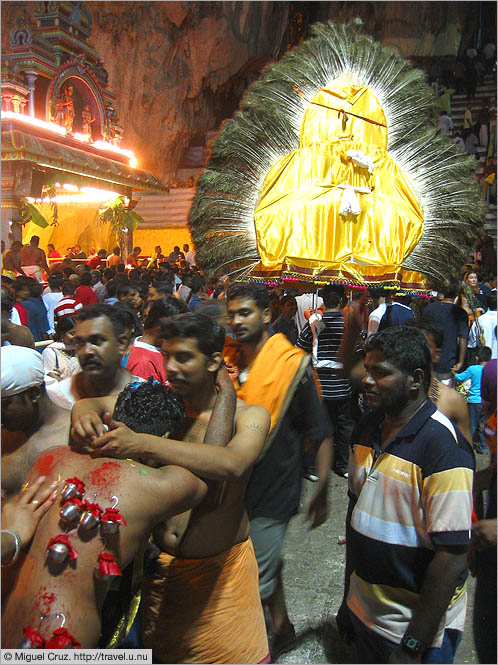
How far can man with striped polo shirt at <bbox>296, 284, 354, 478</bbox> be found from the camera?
493 centimetres

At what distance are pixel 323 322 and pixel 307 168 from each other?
1.30 metres

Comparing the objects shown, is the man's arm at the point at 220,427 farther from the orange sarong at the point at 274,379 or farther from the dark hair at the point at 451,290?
the dark hair at the point at 451,290

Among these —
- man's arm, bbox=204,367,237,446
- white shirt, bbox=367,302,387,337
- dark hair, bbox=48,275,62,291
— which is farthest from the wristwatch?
dark hair, bbox=48,275,62,291

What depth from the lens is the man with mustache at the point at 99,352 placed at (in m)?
2.50

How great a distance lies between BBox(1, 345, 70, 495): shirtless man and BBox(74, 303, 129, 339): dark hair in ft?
1.66

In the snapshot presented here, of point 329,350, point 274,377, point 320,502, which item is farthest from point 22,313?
point 320,502

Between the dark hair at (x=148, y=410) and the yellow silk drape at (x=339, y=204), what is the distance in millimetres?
3169

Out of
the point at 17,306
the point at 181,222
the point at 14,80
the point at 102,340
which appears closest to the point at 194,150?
the point at 181,222

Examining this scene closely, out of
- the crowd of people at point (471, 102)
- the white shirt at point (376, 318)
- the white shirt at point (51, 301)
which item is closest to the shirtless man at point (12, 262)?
the white shirt at point (51, 301)

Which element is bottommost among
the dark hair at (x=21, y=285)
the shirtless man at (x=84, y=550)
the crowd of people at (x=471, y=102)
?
the shirtless man at (x=84, y=550)

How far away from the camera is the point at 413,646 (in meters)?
1.79

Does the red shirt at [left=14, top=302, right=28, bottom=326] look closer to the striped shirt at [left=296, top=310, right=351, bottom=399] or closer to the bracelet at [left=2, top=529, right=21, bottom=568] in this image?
the striped shirt at [left=296, top=310, right=351, bottom=399]

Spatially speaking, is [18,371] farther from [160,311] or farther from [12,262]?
[12,262]

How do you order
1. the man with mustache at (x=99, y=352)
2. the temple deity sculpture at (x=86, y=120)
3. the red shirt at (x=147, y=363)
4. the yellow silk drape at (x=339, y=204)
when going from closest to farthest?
the man with mustache at (x=99, y=352), the red shirt at (x=147, y=363), the yellow silk drape at (x=339, y=204), the temple deity sculpture at (x=86, y=120)
